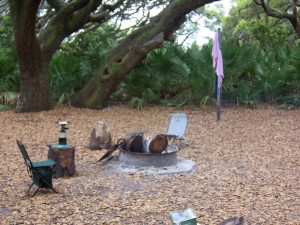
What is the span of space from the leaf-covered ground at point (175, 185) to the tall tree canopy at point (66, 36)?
2.52 m

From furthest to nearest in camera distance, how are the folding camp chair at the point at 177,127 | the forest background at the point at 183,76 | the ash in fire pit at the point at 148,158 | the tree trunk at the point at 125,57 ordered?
the forest background at the point at 183,76, the tree trunk at the point at 125,57, the folding camp chair at the point at 177,127, the ash in fire pit at the point at 148,158

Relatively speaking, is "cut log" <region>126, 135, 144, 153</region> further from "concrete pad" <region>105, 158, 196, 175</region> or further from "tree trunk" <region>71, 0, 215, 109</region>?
"tree trunk" <region>71, 0, 215, 109</region>

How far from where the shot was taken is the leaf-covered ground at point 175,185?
498cm

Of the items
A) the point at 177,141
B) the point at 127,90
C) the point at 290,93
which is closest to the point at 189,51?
the point at 127,90

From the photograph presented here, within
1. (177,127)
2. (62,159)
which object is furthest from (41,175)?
(177,127)

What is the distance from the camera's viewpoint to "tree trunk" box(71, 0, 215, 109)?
45.8 feet

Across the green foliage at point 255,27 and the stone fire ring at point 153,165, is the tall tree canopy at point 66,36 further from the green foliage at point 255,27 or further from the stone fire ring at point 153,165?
the stone fire ring at point 153,165

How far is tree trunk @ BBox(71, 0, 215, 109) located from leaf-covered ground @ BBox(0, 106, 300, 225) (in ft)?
11.3

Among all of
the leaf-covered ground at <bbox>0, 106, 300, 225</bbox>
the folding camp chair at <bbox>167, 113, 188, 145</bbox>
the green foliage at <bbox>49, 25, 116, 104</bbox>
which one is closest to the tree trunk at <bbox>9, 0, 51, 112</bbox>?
the green foliage at <bbox>49, 25, 116, 104</bbox>

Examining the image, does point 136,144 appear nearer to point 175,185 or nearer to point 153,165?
point 153,165

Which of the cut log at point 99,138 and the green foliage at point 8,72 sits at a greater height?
the green foliage at point 8,72

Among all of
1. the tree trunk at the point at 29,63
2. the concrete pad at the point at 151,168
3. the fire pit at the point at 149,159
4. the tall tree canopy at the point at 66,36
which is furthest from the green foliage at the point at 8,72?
the fire pit at the point at 149,159

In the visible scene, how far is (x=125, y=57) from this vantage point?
46.1 ft

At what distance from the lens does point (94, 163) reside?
7348 millimetres
